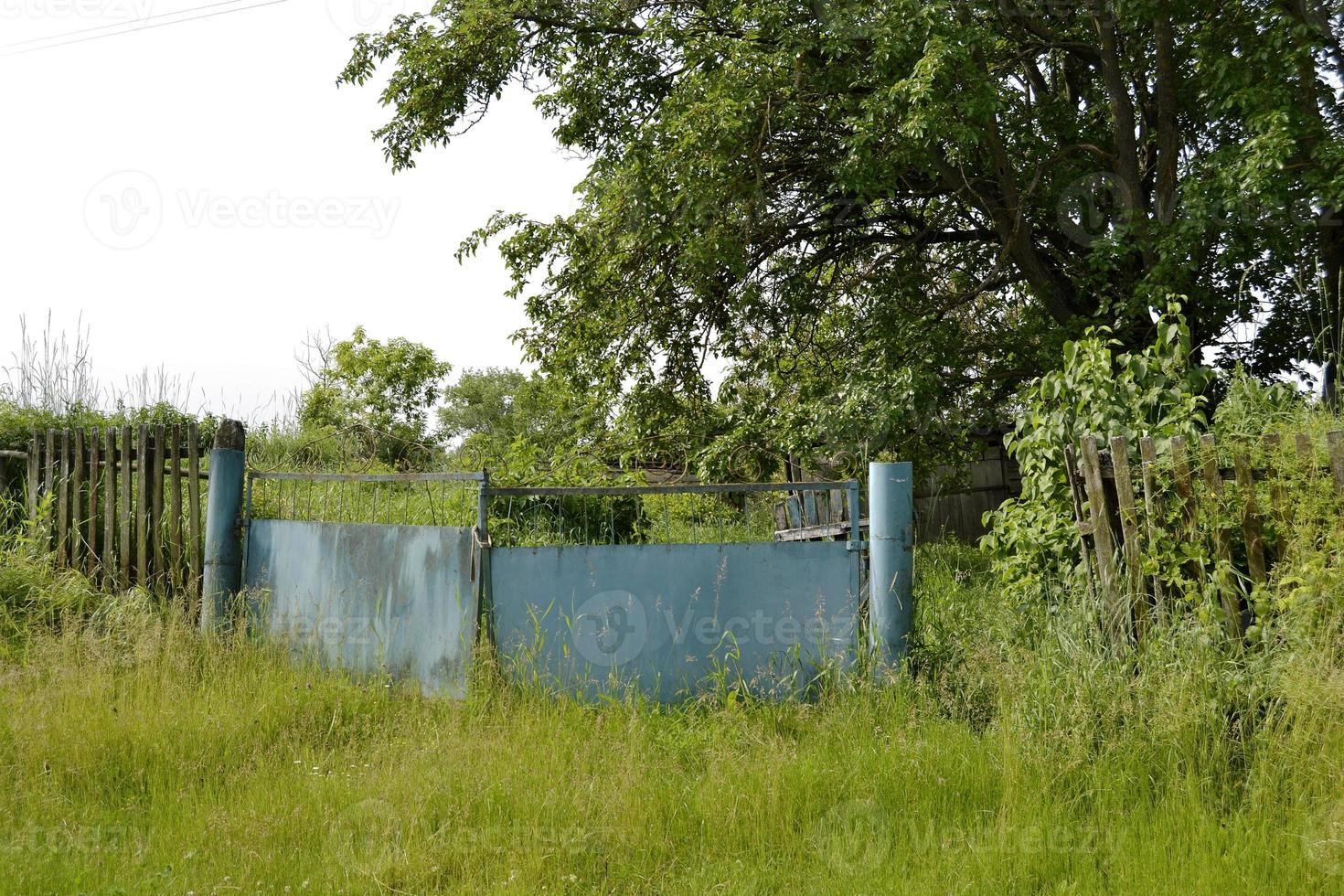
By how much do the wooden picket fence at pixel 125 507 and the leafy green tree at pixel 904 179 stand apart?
5220 millimetres

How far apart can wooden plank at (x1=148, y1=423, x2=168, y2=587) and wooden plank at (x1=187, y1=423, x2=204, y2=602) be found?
10.2 inches

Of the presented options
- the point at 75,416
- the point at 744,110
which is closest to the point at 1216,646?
the point at 744,110

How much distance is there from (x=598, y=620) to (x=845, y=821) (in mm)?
2126

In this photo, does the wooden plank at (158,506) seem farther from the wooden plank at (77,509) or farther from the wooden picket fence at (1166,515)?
the wooden picket fence at (1166,515)

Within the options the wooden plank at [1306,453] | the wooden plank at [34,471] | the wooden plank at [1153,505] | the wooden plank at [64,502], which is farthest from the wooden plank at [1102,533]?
the wooden plank at [34,471]

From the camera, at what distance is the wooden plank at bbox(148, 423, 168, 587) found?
8.12 metres

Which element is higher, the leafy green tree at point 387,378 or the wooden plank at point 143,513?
the leafy green tree at point 387,378

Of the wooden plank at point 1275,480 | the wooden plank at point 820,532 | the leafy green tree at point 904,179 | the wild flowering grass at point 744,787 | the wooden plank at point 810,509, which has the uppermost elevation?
the leafy green tree at point 904,179

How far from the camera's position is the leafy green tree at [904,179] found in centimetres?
938

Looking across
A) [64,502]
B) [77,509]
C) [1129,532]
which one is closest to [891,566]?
[1129,532]

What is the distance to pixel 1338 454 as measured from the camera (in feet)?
14.6

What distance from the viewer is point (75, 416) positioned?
1148 centimetres

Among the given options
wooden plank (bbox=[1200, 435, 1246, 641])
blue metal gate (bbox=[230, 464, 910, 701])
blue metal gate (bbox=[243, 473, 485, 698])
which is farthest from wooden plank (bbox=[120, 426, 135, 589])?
wooden plank (bbox=[1200, 435, 1246, 641])

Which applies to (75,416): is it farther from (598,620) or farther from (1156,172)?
(1156,172)
